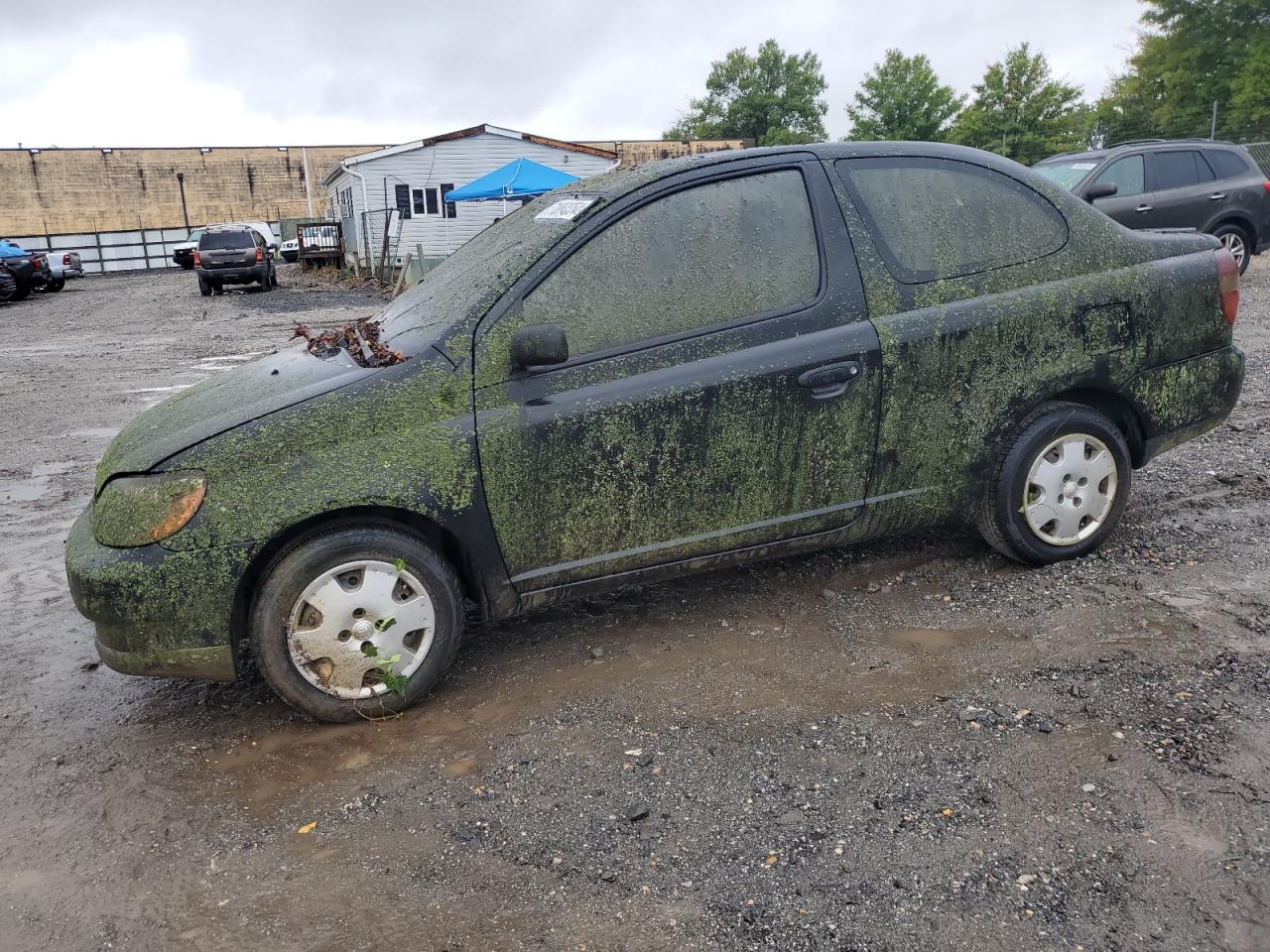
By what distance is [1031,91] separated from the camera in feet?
151

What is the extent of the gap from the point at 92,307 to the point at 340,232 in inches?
494

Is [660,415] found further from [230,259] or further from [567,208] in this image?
[230,259]

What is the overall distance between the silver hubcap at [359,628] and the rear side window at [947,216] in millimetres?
2212

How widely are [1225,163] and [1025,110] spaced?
122 ft

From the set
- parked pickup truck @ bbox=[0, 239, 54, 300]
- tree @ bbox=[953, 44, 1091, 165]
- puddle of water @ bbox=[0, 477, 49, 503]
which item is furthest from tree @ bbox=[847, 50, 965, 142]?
puddle of water @ bbox=[0, 477, 49, 503]

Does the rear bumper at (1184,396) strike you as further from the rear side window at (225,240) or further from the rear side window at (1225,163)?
the rear side window at (225,240)

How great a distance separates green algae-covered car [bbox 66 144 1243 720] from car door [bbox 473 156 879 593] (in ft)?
0.04

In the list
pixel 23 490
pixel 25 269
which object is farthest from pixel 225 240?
pixel 23 490

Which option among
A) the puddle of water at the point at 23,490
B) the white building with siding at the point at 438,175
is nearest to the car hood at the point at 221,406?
the puddle of water at the point at 23,490

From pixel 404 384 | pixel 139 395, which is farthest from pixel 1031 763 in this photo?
pixel 139 395

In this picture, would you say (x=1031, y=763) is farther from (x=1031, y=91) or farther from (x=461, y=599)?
(x=1031, y=91)

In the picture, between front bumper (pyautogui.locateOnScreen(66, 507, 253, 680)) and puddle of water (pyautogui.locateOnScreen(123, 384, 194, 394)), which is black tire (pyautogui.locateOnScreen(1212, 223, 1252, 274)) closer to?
puddle of water (pyautogui.locateOnScreen(123, 384, 194, 394))

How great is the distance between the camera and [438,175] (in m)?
34.5

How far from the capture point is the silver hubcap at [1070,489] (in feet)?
13.6
